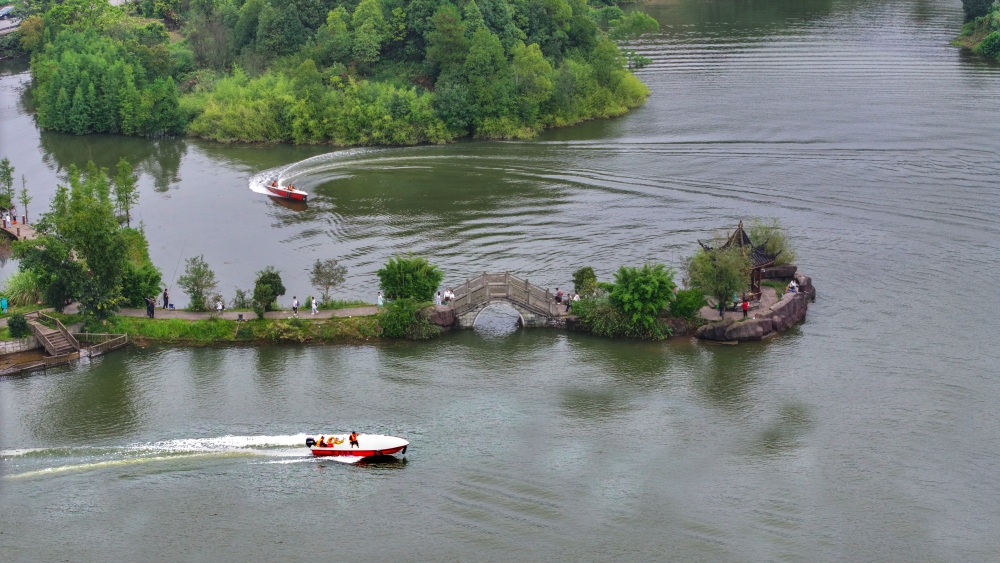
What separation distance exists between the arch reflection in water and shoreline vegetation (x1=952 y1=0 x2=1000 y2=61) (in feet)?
233

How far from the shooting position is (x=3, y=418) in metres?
53.3

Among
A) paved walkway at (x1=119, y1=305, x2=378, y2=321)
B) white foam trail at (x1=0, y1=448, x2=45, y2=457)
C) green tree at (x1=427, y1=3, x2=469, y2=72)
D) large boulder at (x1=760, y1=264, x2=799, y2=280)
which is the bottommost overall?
white foam trail at (x1=0, y1=448, x2=45, y2=457)

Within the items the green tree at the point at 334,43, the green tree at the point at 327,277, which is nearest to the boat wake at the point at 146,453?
the green tree at the point at 327,277

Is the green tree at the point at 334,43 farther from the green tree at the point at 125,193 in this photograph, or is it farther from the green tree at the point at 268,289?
the green tree at the point at 268,289

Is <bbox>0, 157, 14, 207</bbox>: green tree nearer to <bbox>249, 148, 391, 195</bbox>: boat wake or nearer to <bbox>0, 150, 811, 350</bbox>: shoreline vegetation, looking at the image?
<bbox>249, 148, 391, 195</bbox>: boat wake

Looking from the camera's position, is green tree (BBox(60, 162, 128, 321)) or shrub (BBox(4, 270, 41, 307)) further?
shrub (BBox(4, 270, 41, 307))

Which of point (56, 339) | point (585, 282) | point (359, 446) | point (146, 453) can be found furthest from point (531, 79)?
point (146, 453)

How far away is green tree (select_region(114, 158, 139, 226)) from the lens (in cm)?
7836

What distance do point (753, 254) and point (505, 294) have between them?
1385 centimetres

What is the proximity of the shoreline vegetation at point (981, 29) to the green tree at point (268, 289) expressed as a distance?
262 feet

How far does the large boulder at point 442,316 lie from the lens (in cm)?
6134

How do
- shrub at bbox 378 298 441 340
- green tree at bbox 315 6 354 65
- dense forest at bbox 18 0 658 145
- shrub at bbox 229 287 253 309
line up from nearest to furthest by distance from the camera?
shrub at bbox 378 298 441 340 → shrub at bbox 229 287 253 309 → dense forest at bbox 18 0 658 145 → green tree at bbox 315 6 354 65

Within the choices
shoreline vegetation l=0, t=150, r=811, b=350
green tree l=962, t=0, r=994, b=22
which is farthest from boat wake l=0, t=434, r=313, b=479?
green tree l=962, t=0, r=994, b=22

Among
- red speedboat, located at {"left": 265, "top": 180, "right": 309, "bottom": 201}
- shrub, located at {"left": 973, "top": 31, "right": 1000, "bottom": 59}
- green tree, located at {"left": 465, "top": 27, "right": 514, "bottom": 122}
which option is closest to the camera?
red speedboat, located at {"left": 265, "top": 180, "right": 309, "bottom": 201}
